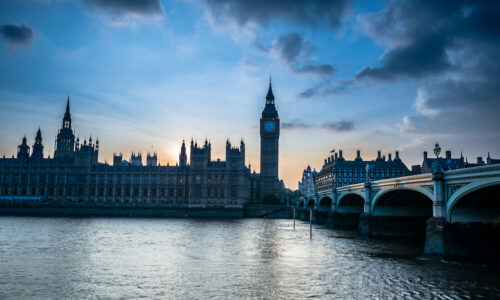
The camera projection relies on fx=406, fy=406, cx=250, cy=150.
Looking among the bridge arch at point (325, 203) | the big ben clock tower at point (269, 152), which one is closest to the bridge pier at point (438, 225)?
the bridge arch at point (325, 203)

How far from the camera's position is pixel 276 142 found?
14588 cm

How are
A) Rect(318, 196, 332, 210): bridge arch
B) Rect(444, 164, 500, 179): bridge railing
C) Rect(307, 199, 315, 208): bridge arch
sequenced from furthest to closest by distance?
Rect(307, 199, 315, 208): bridge arch
Rect(318, 196, 332, 210): bridge arch
Rect(444, 164, 500, 179): bridge railing

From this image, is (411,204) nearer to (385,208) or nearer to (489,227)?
(385,208)

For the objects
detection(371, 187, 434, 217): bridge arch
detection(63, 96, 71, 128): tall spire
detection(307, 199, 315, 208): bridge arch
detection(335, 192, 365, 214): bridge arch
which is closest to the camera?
detection(371, 187, 434, 217): bridge arch

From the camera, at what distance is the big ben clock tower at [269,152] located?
142 m

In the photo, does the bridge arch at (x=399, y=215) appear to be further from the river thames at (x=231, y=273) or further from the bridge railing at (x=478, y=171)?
the bridge railing at (x=478, y=171)

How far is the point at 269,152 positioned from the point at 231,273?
120 meters

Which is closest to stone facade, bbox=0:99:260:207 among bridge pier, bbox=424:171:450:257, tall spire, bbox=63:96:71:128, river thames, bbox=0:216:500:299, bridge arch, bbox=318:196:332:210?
tall spire, bbox=63:96:71:128

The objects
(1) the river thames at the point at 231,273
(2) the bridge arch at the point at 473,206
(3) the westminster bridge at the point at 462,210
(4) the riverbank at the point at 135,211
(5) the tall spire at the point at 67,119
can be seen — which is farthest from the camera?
(5) the tall spire at the point at 67,119

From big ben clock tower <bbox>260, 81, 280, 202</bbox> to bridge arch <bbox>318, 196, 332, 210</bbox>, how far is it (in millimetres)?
50104

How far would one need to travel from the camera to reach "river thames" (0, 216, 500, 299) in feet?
64.1

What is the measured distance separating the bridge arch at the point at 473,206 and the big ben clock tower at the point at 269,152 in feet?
361

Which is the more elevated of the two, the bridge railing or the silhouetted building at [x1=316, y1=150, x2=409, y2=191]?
the silhouetted building at [x1=316, y1=150, x2=409, y2=191]

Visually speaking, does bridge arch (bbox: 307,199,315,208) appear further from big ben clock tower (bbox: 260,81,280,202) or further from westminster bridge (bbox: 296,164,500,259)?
westminster bridge (bbox: 296,164,500,259)
